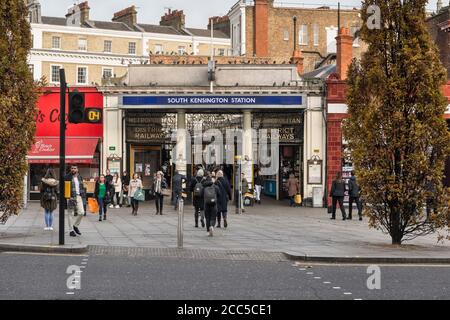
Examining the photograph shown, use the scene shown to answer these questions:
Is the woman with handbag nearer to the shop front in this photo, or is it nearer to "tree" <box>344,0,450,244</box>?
"tree" <box>344,0,450,244</box>

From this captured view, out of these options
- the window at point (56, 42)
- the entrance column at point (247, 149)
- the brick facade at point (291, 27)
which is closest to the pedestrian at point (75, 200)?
the entrance column at point (247, 149)

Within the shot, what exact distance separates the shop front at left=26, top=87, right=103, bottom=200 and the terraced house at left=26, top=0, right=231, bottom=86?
38.9 m

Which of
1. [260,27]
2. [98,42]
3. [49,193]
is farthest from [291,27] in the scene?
[49,193]

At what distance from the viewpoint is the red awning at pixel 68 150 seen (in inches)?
1411

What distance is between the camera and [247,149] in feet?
119

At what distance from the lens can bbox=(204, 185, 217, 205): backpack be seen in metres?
21.9

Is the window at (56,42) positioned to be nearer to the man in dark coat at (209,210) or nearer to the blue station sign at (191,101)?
the blue station sign at (191,101)

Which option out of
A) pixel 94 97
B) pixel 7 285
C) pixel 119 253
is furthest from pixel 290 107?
pixel 7 285

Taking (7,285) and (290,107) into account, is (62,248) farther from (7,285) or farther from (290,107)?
(290,107)

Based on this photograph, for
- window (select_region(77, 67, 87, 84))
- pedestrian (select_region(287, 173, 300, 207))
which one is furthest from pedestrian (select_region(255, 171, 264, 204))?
window (select_region(77, 67, 87, 84))

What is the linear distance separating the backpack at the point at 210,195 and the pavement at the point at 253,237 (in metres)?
0.92

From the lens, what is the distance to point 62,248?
1769 centimetres

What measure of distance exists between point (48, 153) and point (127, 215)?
25.2 ft

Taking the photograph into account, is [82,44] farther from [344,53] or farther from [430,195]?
[430,195]
